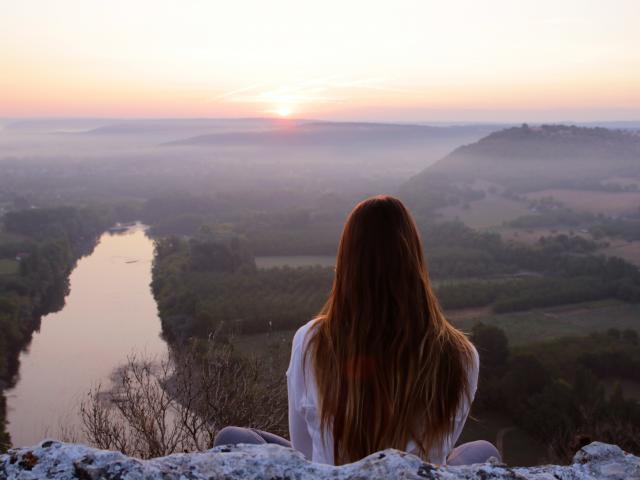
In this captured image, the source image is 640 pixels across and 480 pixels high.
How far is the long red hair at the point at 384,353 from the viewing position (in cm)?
131

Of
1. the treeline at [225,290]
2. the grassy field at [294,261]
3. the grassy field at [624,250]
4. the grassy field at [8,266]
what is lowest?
the grassy field at [294,261]

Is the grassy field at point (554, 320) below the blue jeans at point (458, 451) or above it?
below

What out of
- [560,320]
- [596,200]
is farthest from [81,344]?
[596,200]

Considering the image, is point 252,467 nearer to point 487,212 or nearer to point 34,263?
point 34,263

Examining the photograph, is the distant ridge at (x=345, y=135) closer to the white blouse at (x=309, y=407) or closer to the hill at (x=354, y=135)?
the hill at (x=354, y=135)

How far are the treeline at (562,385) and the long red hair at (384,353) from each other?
6.76m

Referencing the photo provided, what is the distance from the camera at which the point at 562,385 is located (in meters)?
11.1

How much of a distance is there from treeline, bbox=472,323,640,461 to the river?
7.21m

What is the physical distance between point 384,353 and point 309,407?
24 centimetres

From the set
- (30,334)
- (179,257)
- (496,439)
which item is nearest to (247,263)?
→ (179,257)

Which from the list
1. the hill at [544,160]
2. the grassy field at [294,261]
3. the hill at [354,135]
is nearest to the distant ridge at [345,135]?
the hill at [354,135]

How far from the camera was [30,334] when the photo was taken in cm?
1683

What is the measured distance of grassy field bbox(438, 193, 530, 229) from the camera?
3738 cm

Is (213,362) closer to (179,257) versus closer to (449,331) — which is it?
(449,331)
